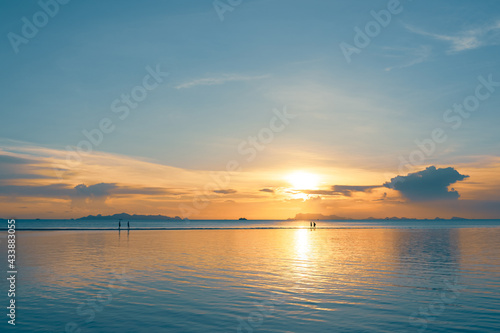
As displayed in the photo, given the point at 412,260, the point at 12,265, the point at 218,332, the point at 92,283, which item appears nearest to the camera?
the point at 218,332

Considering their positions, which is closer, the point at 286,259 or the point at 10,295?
the point at 10,295

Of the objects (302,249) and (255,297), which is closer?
(255,297)

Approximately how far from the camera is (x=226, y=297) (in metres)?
23.6

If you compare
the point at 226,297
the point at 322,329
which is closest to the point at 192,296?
the point at 226,297

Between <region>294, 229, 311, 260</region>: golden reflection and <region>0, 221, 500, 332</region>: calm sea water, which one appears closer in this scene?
<region>0, 221, 500, 332</region>: calm sea water

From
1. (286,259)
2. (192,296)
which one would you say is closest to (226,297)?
(192,296)

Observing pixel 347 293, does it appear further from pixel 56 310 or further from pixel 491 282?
pixel 56 310

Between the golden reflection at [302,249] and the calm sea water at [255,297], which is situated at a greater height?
the calm sea water at [255,297]

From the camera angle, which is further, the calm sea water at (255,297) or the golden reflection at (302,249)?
the golden reflection at (302,249)

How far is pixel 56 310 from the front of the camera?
20.5 m

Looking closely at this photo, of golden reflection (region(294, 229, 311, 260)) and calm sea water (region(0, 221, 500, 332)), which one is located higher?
calm sea water (region(0, 221, 500, 332))

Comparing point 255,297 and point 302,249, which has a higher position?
point 255,297

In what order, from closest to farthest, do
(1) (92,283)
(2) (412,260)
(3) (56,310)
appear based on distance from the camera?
(3) (56,310), (1) (92,283), (2) (412,260)

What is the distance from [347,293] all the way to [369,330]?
747 centimetres
